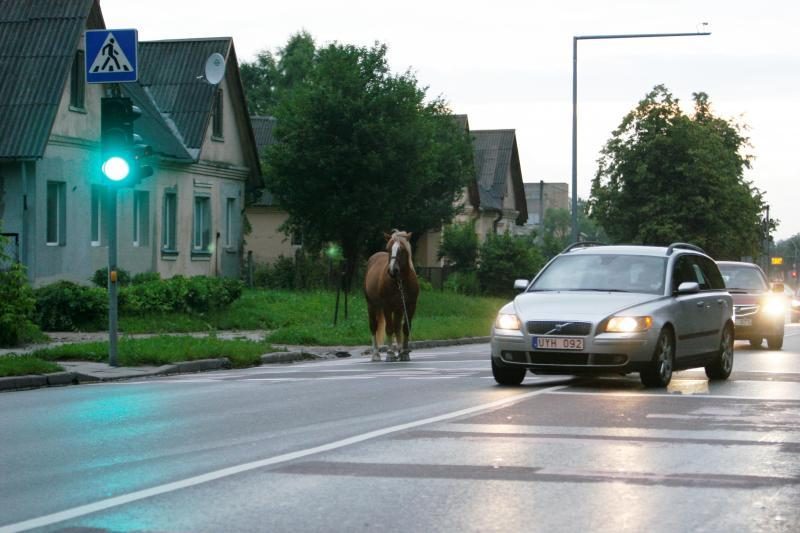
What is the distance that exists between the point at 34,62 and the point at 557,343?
2318 centimetres

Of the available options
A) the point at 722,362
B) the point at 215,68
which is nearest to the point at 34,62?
the point at 215,68

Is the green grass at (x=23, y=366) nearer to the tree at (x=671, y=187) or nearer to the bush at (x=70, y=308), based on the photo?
the bush at (x=70, y=308)

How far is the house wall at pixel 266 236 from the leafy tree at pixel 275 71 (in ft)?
109

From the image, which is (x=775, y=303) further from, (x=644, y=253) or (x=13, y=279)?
(x=13, y=279)

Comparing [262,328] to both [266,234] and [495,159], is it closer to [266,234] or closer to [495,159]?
[266,234]

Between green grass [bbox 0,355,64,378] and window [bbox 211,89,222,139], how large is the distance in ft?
87.0

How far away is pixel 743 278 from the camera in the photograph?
30172 millimetres

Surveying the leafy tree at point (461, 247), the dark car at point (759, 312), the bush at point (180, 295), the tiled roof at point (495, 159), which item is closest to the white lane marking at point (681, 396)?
the dark car at point (759, 312)

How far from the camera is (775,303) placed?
2884 cm

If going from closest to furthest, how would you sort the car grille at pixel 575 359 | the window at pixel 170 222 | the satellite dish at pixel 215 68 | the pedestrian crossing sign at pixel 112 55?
the car grille at pixel 575 359 < the pedestrian crossing sign at pixel 112 55 < the window at pixel 170 222 < the satellite dish at pixel 215 68

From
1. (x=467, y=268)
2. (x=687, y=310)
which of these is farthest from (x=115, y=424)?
(x=467, y=268)

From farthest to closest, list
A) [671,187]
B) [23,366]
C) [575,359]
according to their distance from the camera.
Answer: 1. [671,187]
2. [23,366]
3. [575,359]

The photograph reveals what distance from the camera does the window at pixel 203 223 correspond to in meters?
45.9

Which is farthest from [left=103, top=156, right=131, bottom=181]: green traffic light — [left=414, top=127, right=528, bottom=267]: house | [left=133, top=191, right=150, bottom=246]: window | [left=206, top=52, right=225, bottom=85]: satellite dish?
[left=414, top=127, right=528, bottom=267]: house
